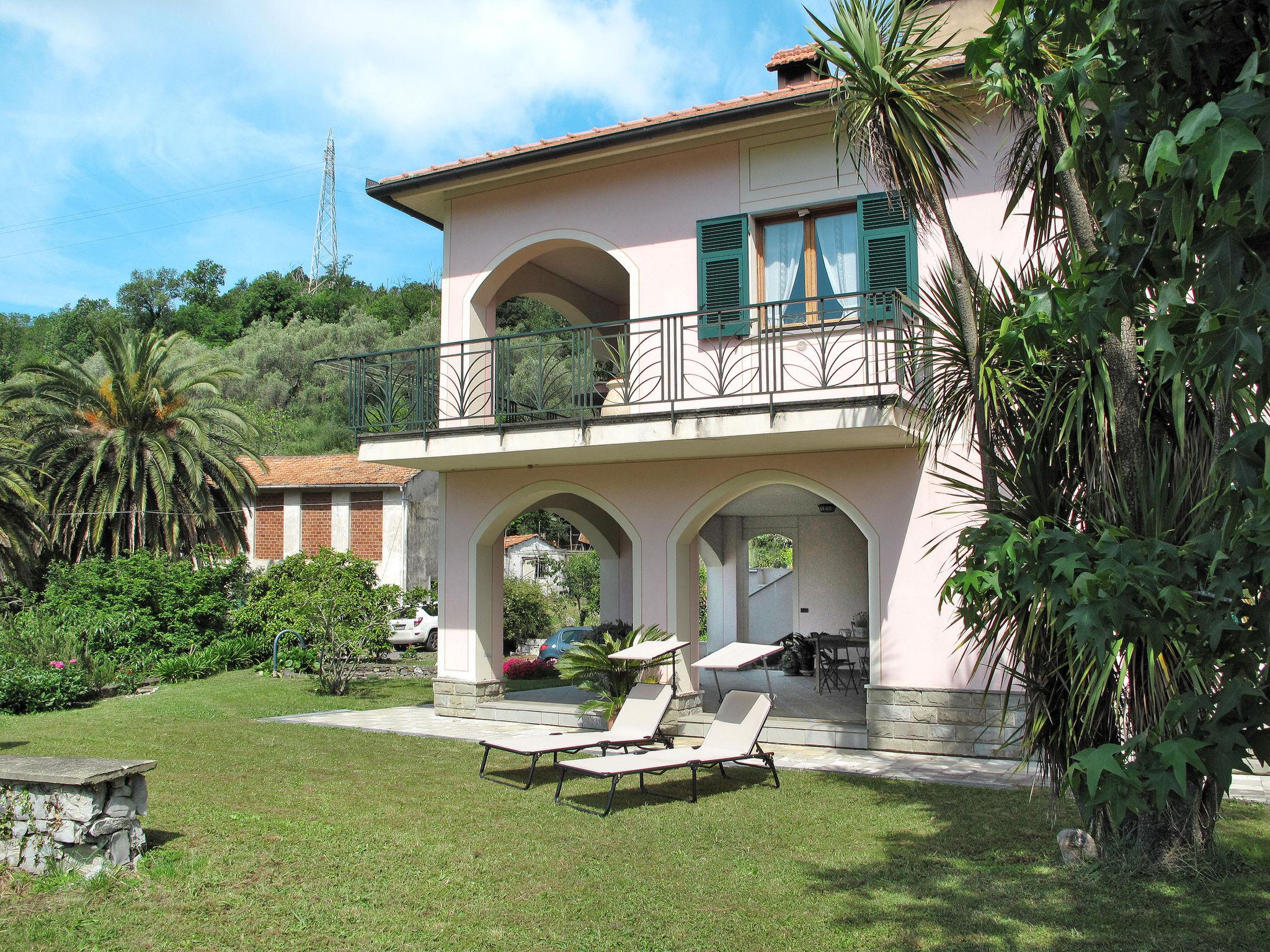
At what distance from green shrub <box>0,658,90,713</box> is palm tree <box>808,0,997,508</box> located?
1371cm

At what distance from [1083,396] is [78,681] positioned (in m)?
15.1

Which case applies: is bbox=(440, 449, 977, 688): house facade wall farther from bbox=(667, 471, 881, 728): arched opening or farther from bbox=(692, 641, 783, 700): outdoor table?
bbox=(692, 641, 783, 700): outdoor table

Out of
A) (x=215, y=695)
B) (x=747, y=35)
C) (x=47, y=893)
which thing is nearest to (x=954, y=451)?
(x=747, y=35)

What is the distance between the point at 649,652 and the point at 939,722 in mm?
3098

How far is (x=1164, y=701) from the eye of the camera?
5.34 metres

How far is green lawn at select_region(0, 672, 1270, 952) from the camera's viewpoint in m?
5.04

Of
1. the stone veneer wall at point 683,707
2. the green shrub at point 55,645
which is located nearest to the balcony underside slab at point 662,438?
the stone veneer wall at point 683,707

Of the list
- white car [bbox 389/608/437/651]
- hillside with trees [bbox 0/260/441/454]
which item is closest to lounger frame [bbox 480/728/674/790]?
white car [bbox 389/608/437/651]

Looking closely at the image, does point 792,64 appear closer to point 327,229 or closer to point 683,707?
point 683,707

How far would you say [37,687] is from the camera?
14625 mm

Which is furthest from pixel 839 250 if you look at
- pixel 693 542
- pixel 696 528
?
pixel 693 542

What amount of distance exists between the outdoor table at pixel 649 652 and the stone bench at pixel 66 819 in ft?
17.2

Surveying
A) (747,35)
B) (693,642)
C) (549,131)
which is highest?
(747,35)

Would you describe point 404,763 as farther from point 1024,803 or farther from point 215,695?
point 215,695
